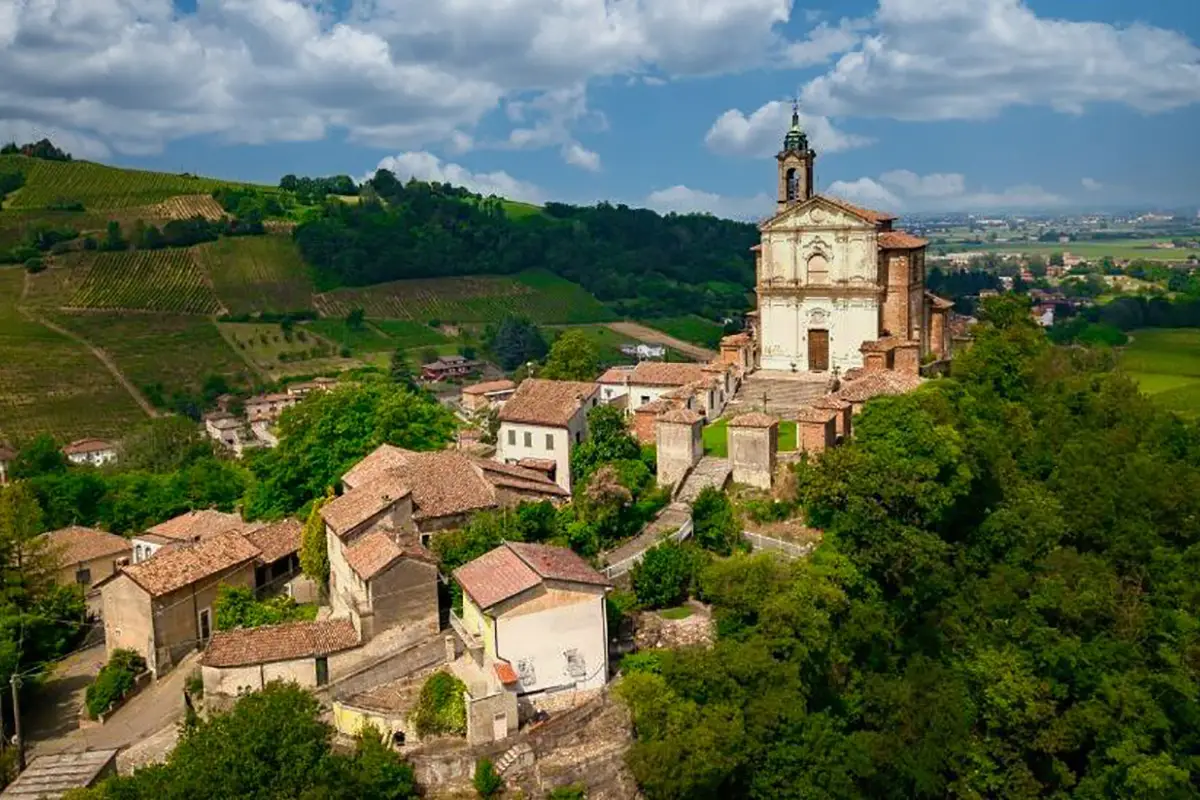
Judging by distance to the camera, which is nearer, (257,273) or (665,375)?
(665,375)

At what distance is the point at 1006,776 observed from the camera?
2947 cm

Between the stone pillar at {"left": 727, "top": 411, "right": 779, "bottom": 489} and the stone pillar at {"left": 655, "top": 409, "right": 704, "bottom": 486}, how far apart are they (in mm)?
1263

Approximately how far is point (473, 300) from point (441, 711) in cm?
11525

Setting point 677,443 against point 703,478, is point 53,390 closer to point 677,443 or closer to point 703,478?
point 677,443

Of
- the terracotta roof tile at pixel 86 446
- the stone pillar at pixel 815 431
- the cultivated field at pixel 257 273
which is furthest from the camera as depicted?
the cultivated field at pixel 257 273

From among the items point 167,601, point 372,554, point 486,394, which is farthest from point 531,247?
point 372,554

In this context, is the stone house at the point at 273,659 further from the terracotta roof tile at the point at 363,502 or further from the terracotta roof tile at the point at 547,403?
the terracotta roof tile at the point at 547,403

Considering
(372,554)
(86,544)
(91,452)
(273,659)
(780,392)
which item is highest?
(780,392)

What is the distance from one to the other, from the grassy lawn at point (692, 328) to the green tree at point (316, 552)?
308 ft

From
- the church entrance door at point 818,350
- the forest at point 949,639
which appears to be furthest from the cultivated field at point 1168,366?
the forest at point 949,639

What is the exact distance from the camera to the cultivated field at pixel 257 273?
121m

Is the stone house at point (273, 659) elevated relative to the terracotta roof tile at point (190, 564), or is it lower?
lower

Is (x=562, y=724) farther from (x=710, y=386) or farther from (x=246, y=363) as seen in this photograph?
(x=246, y=363)

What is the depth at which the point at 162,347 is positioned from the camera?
104 m
